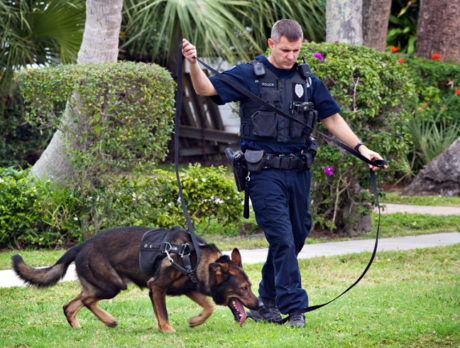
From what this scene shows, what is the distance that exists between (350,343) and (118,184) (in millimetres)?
4262

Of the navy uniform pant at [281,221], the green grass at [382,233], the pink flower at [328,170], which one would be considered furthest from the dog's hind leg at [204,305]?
the pink flower at [328,170]

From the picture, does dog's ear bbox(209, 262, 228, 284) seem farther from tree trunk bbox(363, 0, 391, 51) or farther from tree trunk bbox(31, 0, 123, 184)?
tree trunk bbox(363, 0, 391, 51)

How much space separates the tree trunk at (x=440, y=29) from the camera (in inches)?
621

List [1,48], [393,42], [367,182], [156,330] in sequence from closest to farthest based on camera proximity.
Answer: [156,330] < [367,182] < [1,48] < [393,42]

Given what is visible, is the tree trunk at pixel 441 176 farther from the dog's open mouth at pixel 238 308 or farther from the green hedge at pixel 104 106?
the dog's open mouth at pixel 238 308

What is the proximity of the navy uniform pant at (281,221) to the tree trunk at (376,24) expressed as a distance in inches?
360

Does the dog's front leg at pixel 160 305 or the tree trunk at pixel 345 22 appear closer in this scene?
the dog's front leg at pixel 160 305

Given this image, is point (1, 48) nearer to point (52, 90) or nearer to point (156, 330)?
point (52, 90)

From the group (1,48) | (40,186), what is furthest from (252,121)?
(1,48)

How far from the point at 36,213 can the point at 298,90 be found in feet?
13.8

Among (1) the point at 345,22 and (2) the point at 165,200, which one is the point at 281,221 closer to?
(2) the point at 165,200

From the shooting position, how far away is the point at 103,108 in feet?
26.3

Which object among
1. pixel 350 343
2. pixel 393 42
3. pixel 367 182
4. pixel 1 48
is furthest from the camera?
pixel 393 42

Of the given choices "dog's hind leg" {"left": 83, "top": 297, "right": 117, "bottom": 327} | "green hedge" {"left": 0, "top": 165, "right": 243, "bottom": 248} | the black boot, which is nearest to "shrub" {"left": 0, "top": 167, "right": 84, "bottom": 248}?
"green hedge" {"left": 0, "top": 165, "right": 243, "bottom": 248}
